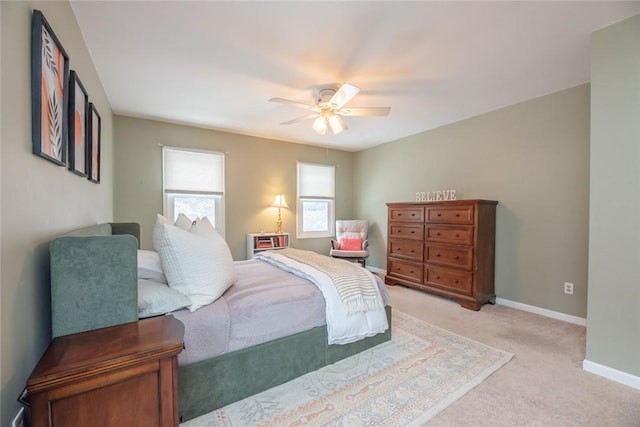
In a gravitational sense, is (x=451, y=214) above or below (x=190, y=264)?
above

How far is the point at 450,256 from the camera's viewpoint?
11.6ft

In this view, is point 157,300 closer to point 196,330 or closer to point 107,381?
point 196,330

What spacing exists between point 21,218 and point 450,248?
150 inches

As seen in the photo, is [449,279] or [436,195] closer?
[449,279]

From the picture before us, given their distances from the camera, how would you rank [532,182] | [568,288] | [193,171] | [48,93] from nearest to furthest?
[48,93] → [568,288] → [532,182] → [193,171]

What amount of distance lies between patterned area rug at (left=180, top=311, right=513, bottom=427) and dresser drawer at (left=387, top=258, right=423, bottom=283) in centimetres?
153

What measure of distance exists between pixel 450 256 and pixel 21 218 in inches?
150

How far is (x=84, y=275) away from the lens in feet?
3.66

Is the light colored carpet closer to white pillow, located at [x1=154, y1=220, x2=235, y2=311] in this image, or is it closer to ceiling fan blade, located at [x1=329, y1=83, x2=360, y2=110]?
white pillow, located at [x1=154, y1=220, x2=235, y2=311]

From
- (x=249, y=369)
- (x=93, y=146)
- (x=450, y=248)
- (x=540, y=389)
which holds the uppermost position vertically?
(x=93, y=146)

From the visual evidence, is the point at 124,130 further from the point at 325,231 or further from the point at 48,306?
the point at 325,231

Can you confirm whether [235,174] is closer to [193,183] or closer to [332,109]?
[193,183]

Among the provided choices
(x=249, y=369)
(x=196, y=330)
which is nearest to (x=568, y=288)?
(x=249, y=369)

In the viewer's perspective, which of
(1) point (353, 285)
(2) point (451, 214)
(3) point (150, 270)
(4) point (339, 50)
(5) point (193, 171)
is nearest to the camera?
(3) point (150, 270)
